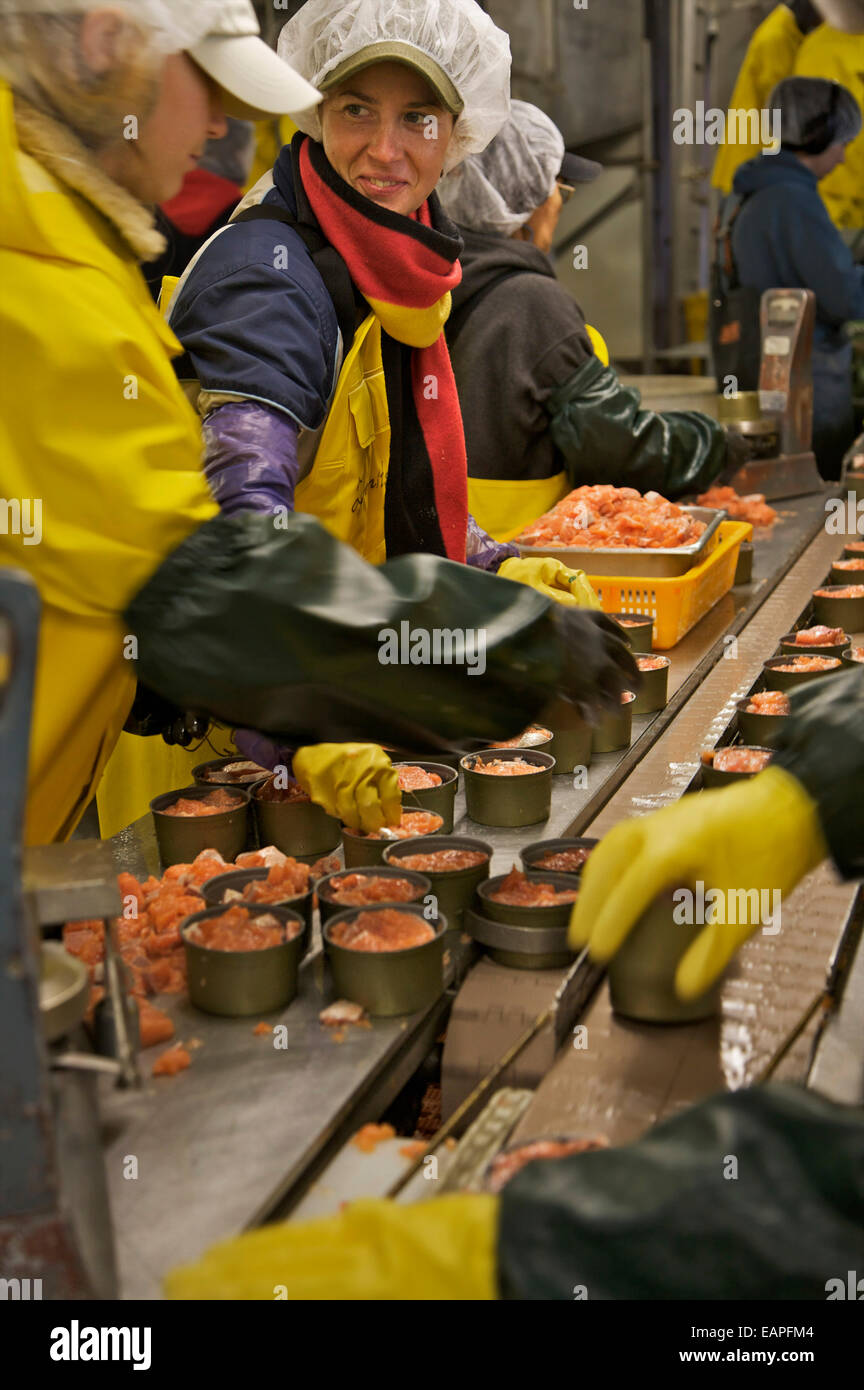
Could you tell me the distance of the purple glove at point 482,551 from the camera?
337cm

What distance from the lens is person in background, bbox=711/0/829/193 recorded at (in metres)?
8.62

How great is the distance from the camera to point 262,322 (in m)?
2.48

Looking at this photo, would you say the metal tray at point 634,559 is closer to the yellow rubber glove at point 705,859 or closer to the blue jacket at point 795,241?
the yellow rubber glove at point 705,859

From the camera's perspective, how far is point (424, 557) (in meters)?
1.77

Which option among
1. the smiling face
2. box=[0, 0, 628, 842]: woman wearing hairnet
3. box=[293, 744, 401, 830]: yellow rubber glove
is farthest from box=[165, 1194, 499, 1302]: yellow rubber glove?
the smiling face

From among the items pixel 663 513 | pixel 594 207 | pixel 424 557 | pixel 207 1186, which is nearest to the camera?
pixel 207 1186

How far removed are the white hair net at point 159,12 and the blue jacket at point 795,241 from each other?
6064mm

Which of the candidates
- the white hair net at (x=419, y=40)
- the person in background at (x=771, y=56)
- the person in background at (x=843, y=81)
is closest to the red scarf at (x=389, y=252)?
the white hair net at (x=419, y=40)

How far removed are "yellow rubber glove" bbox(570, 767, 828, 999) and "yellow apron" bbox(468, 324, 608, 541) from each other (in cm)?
306
